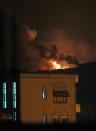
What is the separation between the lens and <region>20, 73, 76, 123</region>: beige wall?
43.0 feet

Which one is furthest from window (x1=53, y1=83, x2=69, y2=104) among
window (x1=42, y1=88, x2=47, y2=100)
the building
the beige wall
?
window (x1=42, y1=88, x2=47, y2=100)

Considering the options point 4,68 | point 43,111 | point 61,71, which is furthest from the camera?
point 61,71

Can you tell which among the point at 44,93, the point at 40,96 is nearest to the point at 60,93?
the point at 44,93

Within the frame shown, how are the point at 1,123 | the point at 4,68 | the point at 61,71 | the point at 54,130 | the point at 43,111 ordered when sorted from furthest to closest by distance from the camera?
1. the point at 61,71
2. the point at 43,111
3. the point at 4,68
4. the point at 1,123
5. the point at 54,130

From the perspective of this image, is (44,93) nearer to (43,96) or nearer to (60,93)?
(43,96)

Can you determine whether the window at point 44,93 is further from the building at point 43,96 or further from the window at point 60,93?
the window at point 60,93

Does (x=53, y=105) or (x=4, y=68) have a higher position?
(x=4, y=68)

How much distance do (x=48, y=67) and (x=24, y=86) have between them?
257cm

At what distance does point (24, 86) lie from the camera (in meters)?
13.3

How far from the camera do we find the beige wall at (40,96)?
516 inches

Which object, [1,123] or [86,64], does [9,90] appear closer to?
[86,64]

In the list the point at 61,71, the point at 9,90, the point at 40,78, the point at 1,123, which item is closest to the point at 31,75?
the point at 40,78

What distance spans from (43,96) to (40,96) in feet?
0.35

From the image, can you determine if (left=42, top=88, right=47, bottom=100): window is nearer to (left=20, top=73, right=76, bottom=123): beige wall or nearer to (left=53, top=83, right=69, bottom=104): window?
(left=20, top=73, right=76, bottom=123): beige wall
